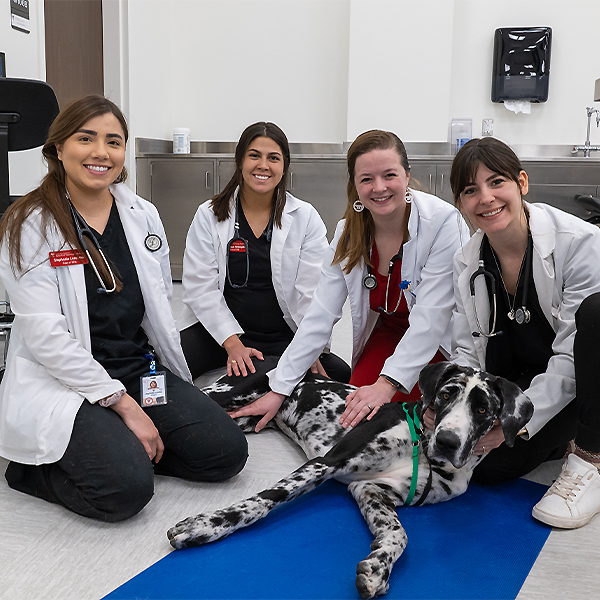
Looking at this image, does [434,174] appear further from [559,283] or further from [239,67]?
[559,283]

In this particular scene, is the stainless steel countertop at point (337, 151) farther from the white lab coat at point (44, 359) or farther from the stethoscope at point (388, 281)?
the white lab coat at point (44, 359)

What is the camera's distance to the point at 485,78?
5449 millimetres

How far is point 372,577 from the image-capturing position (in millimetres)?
1454

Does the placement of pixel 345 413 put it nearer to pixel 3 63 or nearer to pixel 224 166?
pixel 3 63

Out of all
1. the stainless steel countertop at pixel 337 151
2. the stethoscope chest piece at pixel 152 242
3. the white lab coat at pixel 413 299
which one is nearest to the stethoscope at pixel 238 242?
the white lab coat at pixel 413 299

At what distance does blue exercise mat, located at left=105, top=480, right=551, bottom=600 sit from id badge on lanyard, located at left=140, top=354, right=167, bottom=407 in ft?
1.71

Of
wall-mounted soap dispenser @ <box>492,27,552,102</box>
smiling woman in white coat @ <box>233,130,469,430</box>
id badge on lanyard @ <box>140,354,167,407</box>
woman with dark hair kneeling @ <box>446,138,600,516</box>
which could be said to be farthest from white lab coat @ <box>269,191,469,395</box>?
wall-mounted soap dispenser @ <box>492,27,552,102</box>

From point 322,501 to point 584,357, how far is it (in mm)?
882

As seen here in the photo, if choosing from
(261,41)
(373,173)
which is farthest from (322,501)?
(261,41)

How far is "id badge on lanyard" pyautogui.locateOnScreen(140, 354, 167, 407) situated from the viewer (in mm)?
1995

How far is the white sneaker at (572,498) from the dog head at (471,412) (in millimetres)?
253

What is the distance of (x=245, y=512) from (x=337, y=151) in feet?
14.9

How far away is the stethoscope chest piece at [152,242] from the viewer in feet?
6.72

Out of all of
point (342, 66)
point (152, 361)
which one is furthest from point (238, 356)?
point (342, 66)
